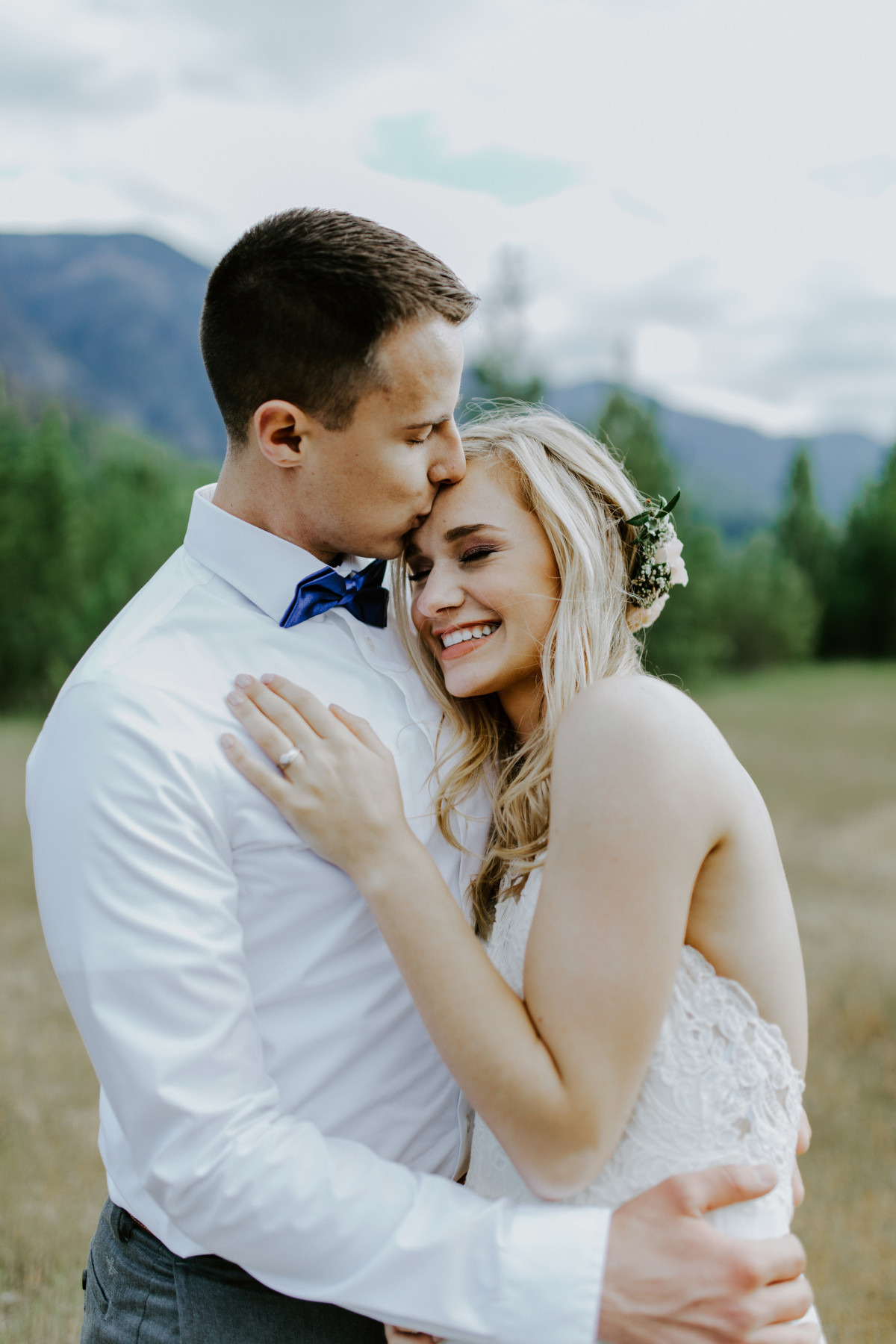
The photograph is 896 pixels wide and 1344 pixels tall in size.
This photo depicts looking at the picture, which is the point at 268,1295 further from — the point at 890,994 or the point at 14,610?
the point at 14,610

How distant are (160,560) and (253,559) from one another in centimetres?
2653

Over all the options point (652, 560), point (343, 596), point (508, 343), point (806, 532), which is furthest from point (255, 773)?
point (806, 532)

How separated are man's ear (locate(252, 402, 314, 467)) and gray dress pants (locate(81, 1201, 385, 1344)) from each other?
5.68 ft

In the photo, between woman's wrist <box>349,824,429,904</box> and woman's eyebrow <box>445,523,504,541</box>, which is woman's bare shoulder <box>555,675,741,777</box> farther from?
woman's eyebrow <box>445,523,504,541</box>

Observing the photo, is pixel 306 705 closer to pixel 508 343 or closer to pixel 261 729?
pixel 261 729

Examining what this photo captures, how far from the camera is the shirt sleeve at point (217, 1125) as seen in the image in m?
1.87

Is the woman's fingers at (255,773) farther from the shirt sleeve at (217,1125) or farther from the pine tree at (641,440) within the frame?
the pine tree at (641,440)

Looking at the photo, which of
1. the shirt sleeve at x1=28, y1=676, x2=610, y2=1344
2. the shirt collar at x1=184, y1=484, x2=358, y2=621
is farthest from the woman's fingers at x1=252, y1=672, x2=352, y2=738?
the shirt sleeve at x1=28, y1=676, x2=610, y2=1344

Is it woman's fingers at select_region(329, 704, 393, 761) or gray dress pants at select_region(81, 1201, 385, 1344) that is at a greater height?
woman's fingers at select_region(329, 704, 393, 761)

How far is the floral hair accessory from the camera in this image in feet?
9.53

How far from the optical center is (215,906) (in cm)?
198

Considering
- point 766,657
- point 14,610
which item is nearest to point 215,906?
point 14,610

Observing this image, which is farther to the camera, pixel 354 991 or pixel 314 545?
pixel 314 545

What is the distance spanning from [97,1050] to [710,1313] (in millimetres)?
1225
